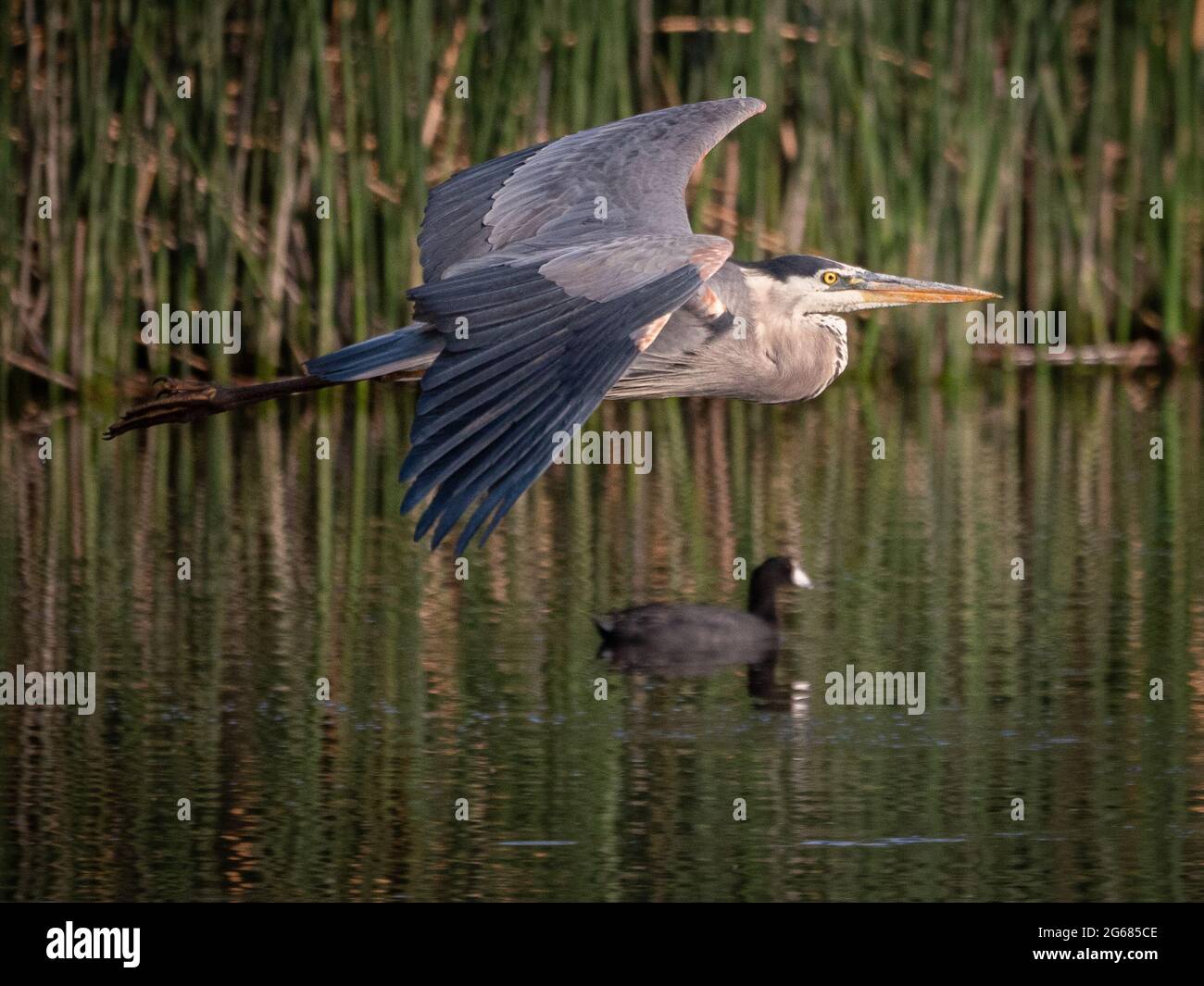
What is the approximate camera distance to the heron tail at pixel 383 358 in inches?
261

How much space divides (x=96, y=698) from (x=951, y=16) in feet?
26.2

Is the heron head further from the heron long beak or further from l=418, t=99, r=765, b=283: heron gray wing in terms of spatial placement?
l=418, t=99, r=765, b=283: heron gray wing

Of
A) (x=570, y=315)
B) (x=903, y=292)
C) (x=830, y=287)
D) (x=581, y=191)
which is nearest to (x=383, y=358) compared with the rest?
(x=570, y=315)

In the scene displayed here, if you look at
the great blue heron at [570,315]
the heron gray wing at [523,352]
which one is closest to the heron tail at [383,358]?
the great blue heron at [570,315]

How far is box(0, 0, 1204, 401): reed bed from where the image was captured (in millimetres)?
13594

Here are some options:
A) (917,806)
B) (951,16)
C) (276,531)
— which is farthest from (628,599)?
(951,16)

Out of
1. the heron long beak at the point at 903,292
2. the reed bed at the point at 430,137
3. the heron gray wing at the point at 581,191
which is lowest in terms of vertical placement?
the heron long beak at the point at 903,292

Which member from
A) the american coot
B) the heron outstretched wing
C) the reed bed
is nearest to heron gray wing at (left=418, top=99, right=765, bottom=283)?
the heron outstretched wing

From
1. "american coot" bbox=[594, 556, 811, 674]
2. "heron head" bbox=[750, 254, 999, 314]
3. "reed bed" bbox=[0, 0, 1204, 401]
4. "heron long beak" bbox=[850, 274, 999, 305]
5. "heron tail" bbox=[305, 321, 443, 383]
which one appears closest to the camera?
"heron tail" bbox=[305, 321, 443, 383]

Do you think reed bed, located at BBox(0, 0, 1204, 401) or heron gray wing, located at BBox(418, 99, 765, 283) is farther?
reed bed, located at BBox(0, 0, 1204, 401)

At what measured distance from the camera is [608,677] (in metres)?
8.66

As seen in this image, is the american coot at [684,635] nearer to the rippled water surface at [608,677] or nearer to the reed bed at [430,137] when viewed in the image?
the rippled water surface at [608,677]

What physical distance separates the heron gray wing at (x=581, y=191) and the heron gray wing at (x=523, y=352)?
429 millimetres

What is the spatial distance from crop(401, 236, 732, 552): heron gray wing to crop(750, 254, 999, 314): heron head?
1058 millimetres
